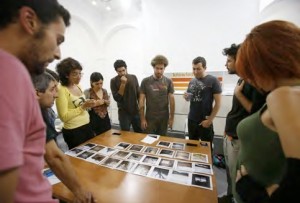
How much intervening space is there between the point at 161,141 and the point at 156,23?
335 cm

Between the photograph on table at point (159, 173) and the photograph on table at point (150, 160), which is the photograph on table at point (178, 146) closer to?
the photograph on table at point (150, 160)

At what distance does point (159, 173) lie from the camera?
1.33 metres

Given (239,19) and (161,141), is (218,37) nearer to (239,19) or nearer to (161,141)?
(239,19)

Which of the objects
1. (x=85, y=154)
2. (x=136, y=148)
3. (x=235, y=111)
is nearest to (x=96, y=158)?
(x=85, y=154)

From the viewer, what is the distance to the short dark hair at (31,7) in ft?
1.54

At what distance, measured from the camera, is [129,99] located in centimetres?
307

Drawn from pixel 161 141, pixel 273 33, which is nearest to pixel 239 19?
pixel 161 141

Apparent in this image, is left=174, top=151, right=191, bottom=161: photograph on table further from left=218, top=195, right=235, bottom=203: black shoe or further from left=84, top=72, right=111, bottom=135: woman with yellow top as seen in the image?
left=84, top=72, right=111, bottom=135: woman with yellow top

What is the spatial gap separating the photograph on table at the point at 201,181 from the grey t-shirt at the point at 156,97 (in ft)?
5.22

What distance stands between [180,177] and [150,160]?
33cm

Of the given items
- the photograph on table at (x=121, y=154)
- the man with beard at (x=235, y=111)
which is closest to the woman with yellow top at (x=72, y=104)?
the photograph on table at (x=121, y=154)

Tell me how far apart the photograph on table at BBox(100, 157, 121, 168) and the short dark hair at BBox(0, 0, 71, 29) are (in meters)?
1.19

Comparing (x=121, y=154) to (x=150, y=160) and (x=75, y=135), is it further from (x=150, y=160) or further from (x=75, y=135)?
(x=75, y=135)

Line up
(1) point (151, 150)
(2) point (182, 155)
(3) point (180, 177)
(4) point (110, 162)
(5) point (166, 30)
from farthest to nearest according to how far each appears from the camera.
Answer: (5) point (166, 30), (1) point (151, 150), (2) point (182, 155), (4) point (110, 162), (3) point (180, 177)
